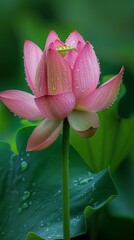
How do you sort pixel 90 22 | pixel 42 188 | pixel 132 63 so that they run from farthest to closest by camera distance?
1. pixel 90 22
2. pixel 132 63
3. pixel 42 188

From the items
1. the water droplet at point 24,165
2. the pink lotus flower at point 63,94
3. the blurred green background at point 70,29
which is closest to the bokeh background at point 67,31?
the blurred green background at point 70,29

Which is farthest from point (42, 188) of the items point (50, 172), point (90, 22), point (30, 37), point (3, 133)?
point (90, 22)

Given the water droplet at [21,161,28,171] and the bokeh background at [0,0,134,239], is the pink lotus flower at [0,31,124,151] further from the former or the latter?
the bokeh background at [0,0,134,239]

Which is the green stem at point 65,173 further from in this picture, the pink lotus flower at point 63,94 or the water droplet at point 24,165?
the water droplet at point 24,165

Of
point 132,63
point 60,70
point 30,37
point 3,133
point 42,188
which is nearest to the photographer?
point 60,70

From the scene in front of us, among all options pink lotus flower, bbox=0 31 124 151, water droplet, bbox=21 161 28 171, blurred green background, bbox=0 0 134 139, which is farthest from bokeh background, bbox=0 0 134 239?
pink lotus flower, bbox=0 31 124 151

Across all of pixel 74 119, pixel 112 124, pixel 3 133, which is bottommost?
pixel 3 133

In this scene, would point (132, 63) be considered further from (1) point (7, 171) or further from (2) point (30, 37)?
(1) point (7, 171)

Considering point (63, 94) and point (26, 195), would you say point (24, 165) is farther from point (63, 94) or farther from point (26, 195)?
point (63, 94)
